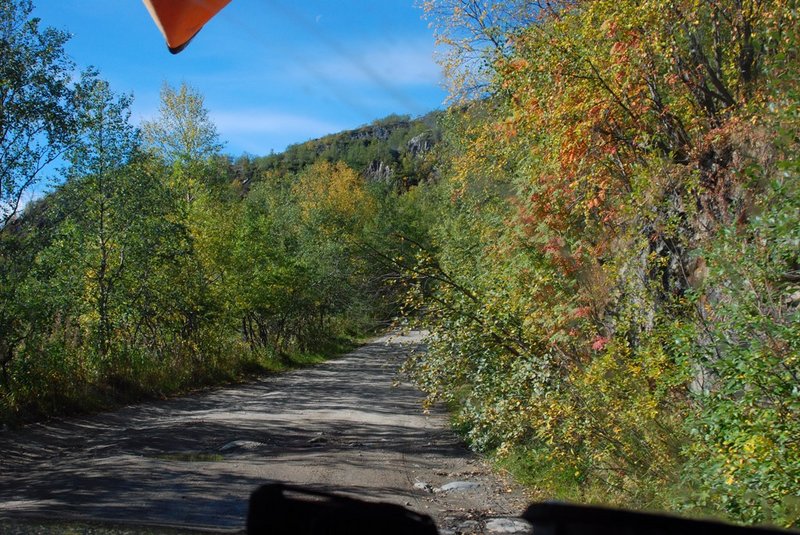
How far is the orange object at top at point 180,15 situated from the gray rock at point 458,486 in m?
6.80

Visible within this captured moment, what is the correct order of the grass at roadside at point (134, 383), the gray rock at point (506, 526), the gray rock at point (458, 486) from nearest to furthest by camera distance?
1. the gray rock at point (506, 526)
2. the gray rock at point (458, 486)
3. the grass at roadside at point (134, 383)

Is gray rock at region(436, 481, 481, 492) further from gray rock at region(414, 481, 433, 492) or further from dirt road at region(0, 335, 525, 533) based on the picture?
gray rock at region(414, 481, 433, 492)

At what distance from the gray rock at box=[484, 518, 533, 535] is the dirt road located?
0.29 feet

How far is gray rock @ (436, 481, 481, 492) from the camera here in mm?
9250

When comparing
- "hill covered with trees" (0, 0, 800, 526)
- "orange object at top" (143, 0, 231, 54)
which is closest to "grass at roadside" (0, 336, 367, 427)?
"hill covered with trees" (0, 0, 800, 526)

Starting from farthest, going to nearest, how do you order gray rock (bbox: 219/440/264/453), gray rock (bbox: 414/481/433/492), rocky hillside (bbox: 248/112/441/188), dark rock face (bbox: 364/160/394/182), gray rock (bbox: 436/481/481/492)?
dark rock face (bbox: 364/160/394/182), rocky hillside (bbox: 248/112/441/188), gray rock (bbox: 219/440/264/453), gray rock (bbox: 436/481/481/492), gray rock (bbox: 414/481/433/492)

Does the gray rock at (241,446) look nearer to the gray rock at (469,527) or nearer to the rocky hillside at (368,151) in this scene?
the gray rock at (469,527)

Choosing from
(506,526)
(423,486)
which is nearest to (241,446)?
(423,486)

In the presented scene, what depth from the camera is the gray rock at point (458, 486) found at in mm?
9250

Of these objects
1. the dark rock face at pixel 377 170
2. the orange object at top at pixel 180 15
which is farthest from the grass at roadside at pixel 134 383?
the dark rock face at pixel 377 170

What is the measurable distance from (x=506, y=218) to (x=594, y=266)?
3.27 m

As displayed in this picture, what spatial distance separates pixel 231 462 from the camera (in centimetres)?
998

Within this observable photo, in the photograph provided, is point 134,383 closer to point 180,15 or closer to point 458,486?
point 458,486

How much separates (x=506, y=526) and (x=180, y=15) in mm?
5786
